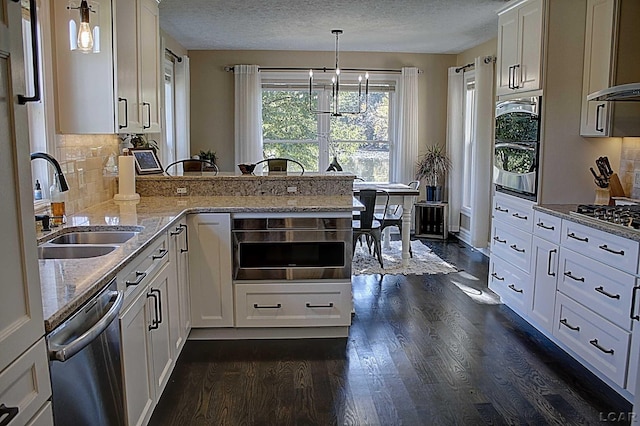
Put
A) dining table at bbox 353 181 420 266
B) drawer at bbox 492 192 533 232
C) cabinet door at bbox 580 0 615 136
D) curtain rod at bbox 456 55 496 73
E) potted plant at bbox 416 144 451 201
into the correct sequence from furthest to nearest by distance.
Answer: potted plant at bbox 416 144 451 201, curtain rod at bbox 456 55 496 73, dining table at bbox 353 181 420 266, drawer at bbox 492 192 533 232, cabinet door at bbox 580 0 615 136

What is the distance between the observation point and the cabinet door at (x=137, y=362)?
2.06 meters

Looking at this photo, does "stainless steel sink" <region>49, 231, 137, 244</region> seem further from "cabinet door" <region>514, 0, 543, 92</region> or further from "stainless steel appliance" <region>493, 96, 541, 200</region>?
"cabinet door" <region>514, 0, 543, 92</region>

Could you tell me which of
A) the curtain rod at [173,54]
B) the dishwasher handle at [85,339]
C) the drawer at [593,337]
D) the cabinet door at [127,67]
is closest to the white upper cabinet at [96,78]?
the cabinet door at [127,67]

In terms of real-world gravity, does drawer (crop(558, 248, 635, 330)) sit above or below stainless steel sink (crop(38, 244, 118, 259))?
below

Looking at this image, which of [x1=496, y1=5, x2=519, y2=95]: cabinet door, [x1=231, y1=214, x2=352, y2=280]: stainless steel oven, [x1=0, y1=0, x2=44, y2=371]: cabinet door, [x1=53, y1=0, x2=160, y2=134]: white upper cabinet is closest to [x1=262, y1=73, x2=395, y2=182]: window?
[x1=496, y1=5, x2=519, y2=95]: cabinet door

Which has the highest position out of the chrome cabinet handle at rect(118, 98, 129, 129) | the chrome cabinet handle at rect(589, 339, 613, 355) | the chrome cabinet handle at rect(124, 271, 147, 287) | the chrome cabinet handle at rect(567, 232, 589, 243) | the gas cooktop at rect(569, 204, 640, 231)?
the chrome cabinet handle at rect(118, 98, 129, 129)

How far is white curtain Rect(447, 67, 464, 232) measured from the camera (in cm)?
A: 701

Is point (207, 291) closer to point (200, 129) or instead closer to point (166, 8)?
point (166, 8)

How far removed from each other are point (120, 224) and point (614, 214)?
2.75m

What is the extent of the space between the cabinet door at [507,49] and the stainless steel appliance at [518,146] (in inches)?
5.8

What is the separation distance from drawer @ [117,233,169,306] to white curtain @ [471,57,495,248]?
4.25m

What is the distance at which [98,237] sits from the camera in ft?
8.87

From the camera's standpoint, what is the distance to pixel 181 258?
10.6 feet

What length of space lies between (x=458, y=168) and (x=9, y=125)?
646cm
